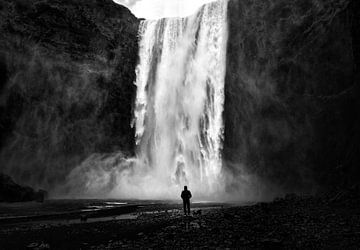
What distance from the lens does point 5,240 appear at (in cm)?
1329

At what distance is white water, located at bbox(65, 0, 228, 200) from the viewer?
43.0 meters

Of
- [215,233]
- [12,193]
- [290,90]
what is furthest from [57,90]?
[215,233]

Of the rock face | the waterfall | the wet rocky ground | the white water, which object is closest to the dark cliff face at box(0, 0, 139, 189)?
the white water

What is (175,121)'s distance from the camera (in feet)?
153

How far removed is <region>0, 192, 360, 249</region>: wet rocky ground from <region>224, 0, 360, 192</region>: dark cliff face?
17.1 m

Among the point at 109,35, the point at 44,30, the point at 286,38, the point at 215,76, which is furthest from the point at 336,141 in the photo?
the point at 44,30

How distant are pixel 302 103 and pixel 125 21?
2967 centimetres

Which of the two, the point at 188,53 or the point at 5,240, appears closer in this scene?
the point at 5,240

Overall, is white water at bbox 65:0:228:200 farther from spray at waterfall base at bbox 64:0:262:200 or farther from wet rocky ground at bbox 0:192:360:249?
wet rocky ground at bbox 0:192:360:249

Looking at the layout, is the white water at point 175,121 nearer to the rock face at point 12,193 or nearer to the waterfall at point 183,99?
the waterfall at point 183,99

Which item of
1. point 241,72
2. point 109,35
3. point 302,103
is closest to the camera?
point 302,103

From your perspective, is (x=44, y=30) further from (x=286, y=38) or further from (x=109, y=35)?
(x=286, y=38)

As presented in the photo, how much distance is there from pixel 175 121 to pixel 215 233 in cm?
3435

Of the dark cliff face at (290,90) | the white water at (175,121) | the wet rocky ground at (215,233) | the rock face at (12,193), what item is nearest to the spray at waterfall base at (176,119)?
the white water at (175,121)
